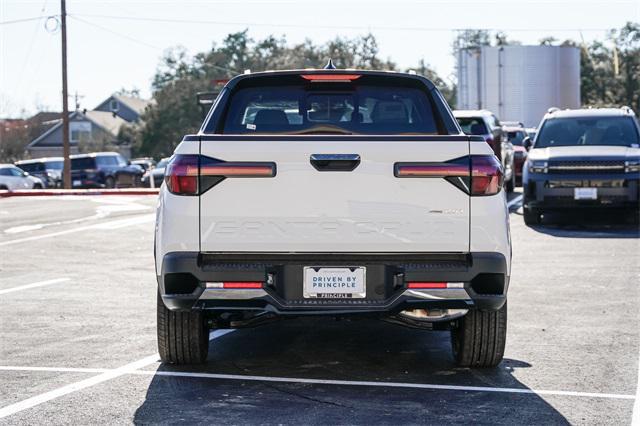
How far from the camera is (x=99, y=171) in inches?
2016

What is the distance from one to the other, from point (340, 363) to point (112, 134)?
299 ft

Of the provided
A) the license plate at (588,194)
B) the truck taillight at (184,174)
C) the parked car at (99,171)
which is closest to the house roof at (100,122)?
the parked car at (99,171)

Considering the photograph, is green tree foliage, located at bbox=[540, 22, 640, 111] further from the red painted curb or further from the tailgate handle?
the tailgate handle

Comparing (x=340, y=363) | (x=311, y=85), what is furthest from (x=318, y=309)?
(x=311, y=85)

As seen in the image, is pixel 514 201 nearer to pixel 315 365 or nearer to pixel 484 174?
pixel 315 365

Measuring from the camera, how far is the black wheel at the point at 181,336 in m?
6.80

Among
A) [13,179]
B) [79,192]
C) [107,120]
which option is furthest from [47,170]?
[107,120]

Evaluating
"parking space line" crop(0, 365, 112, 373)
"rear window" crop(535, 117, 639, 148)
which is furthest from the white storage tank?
"parking space line" crop(0, 365, 112, 373)

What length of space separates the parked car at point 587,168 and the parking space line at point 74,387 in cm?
1080

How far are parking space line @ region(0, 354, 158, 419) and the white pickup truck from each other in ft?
2.69

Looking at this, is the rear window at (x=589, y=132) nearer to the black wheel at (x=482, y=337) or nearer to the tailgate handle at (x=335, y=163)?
the black wheel at (x=482, y=337)

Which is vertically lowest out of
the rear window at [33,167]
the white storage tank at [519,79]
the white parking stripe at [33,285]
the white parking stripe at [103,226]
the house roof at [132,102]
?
the white parking stripe at [33,285]

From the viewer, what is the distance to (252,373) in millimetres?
6965

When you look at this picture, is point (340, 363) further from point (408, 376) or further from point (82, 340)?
point (82, 340)
